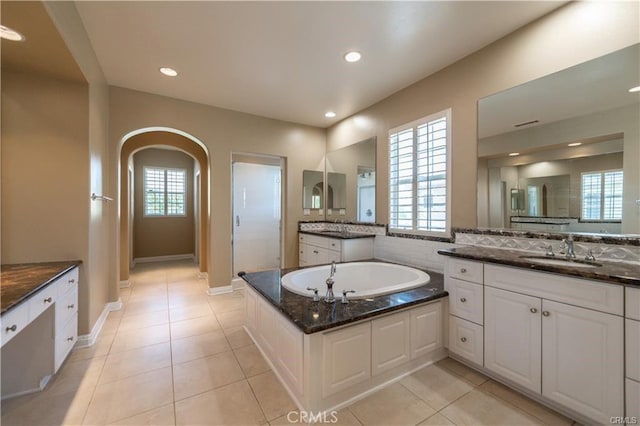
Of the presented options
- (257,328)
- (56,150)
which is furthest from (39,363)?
(56,150)

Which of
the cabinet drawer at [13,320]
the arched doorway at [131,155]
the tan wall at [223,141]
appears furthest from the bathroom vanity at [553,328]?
the arched doorway at [131,155]

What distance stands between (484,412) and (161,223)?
22.1 ft

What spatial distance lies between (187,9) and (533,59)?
2.68 meters

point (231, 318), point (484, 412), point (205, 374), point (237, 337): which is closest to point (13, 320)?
point (205, 374)

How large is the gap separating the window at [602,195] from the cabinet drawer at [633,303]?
69 cm

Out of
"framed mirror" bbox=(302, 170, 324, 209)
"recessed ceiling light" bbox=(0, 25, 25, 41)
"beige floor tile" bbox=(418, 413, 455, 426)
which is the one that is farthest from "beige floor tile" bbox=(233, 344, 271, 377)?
"recessed ceiling light" bbox=(0, 25, 25, 41)

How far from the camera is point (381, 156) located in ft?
11.3

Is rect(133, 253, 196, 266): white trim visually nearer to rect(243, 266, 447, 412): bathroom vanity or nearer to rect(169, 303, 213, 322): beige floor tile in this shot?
rect(169, 303, 213, 322): beige floor tile

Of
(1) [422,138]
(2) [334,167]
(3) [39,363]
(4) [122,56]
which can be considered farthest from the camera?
(2) [334,167]

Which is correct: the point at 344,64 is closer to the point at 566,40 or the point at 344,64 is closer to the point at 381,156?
the point at 381,156

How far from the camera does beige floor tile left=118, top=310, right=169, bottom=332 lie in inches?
107

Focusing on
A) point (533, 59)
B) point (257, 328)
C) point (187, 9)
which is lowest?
point (257, 328)

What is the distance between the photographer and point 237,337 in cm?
249

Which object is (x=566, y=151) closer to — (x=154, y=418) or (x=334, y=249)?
(x=334, y=249)
